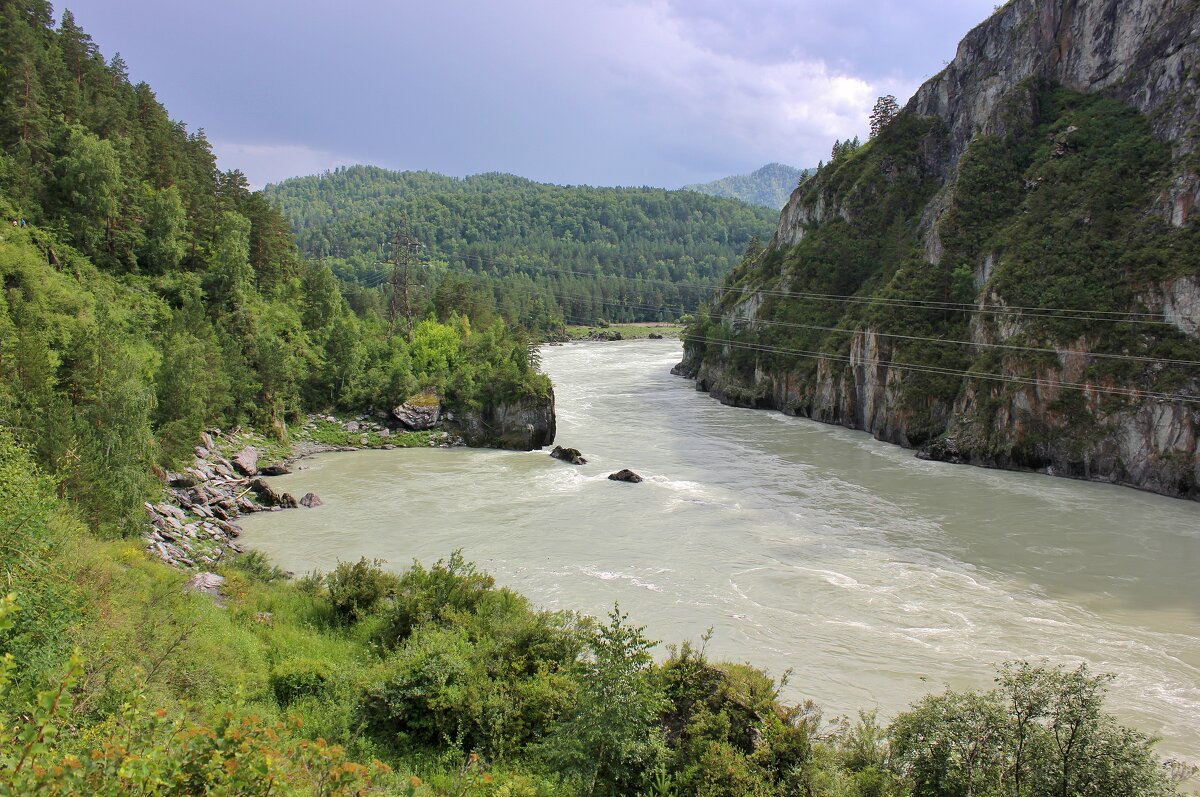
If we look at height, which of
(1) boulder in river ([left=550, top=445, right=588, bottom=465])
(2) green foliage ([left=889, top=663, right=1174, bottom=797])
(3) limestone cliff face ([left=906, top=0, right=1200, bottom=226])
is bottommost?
(1) boulder in river ([left=550, top=445, right=588, bottom=465])

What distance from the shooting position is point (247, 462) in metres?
37.7

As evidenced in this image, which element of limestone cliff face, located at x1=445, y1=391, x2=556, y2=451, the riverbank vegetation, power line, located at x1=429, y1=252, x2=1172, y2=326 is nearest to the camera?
the riverbank vegetation

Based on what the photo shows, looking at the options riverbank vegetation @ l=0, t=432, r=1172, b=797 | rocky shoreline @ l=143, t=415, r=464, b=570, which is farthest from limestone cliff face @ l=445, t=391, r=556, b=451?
riverbank vegetation @ l=0, t=432, r=1172, b=797

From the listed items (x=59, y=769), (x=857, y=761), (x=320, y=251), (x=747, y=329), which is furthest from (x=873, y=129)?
(x=320, y=251)

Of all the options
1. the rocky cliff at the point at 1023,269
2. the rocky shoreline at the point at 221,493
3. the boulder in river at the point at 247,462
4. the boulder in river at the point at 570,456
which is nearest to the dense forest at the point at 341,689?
the rocky shoreline at the point at 221,493

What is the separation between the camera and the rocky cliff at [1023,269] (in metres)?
39.8

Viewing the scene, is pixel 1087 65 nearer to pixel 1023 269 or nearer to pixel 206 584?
pixel 1023 269

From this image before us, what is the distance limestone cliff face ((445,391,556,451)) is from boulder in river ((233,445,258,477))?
14225 millimetres

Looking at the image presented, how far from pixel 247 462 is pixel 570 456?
61.8 ft

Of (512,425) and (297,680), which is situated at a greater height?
(297,680)

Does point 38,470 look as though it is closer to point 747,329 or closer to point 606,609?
point 606,609

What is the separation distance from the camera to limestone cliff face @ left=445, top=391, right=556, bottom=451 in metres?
48.8

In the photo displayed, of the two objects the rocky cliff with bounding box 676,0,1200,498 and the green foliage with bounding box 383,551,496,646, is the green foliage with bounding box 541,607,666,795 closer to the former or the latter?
the green foliage with bounding box 383,551,496,646

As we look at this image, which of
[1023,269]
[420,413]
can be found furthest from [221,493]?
[1023,269]
